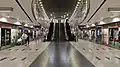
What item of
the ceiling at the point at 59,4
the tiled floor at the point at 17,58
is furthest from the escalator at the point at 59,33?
the tiled floor at the point at 17,58

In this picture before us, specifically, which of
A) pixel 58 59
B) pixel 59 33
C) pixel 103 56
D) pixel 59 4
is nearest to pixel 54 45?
pixel 59 4

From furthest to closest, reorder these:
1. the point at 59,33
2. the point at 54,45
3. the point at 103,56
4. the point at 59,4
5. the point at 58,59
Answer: the point at 59,33 < the point at 59,4 < the point at 54,45 < the point at 103,56 < the point at 58,59

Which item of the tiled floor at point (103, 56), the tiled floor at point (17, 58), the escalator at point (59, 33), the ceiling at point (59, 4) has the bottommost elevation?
the tiled floor at point (103, 56)

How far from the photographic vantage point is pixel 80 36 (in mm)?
42094

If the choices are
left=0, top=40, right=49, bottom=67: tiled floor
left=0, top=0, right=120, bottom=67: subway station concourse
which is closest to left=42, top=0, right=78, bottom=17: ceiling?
Result: left=0, top=0, right=120, bottom=67: subway station concourse

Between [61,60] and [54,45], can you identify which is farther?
[54,45]

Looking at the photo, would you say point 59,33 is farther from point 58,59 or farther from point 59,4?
point 58,59

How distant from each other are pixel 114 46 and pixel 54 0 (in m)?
9.49

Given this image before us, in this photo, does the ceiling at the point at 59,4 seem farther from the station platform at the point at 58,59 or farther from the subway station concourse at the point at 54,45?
the station platform at the point at 58,59

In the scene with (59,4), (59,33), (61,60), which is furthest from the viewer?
(59,33)

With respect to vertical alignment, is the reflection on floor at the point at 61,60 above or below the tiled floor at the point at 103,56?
above

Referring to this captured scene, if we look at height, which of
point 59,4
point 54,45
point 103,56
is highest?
point 59,4

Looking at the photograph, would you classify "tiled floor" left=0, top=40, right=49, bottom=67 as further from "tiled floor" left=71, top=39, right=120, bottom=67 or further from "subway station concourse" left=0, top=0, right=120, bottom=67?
A: "tiled floor" left=71, top=39, right=120, bottom=67

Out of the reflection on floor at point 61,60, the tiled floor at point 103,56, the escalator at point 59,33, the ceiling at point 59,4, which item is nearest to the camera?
the reflection on floor at point 61,60
